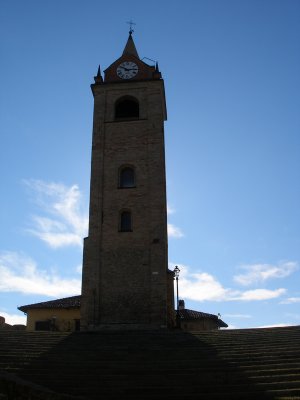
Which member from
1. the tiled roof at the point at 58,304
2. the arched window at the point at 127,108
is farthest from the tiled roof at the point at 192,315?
the arched window at the point at 127,108

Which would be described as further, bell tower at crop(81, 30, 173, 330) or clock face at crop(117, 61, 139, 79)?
clock face at crop(117, 61, 139, 79)

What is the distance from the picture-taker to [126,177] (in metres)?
23.8

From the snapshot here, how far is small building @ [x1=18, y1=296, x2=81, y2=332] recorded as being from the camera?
26.9m

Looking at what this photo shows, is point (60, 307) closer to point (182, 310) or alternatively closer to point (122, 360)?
point (182, 310)

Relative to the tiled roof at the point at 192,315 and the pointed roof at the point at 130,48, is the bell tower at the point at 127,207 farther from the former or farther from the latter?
the tiled roof at the point at 192,315

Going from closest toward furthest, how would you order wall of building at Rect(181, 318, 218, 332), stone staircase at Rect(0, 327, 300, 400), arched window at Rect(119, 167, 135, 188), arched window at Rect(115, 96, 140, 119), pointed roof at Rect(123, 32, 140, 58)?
stone staircase at Rect(0, 327, 300, 400) < arched window at Rect(119, 167, 135, 188) < arched window at Rect(115, 96, 140, 119) < pointed roof at Rect(123, 32, 140, 58) < wall of building at Rect(181, 318, 218, 332)

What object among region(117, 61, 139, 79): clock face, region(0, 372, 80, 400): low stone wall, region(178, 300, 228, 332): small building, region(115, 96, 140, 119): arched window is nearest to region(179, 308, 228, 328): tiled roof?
region(178, 300, 228, 332): small building

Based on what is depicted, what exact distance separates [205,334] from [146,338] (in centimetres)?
218

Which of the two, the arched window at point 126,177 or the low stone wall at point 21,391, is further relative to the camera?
the arched window at point 126,177

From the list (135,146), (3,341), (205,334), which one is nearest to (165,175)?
(135,146)

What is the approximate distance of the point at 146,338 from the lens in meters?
15.5

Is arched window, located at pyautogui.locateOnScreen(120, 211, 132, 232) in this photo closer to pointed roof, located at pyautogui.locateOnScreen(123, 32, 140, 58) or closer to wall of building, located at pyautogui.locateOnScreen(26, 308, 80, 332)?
wall of building, located at pyautogui.locateOnScreen(26, 308, 80, 332)

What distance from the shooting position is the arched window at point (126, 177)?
23.5 m

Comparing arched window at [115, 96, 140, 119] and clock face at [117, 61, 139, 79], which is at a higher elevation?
clock face at [117, 61, 139, 79]
